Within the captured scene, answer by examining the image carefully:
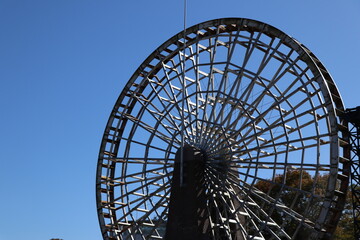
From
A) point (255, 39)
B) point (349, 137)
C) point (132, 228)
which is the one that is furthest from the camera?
point (132, 228)

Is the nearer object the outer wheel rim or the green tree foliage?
the outer wheel rim

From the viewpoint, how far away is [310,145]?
23.3 metres

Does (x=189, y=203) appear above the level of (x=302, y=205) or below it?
below

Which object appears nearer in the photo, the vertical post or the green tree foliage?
the vertical post

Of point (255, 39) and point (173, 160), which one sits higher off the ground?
point (255, 39)

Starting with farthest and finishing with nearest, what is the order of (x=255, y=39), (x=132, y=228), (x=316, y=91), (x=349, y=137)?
1. (x=132, y=228)
2. (x=255, y=39)
3. (x=316, y=91)
4. (x=349, y=137)

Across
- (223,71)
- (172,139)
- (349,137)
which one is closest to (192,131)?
(172,139)

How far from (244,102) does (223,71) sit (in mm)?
2866

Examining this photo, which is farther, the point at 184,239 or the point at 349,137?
the point at 184,239

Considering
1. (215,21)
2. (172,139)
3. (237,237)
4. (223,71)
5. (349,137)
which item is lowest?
(237,237)

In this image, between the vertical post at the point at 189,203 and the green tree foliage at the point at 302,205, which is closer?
the vertical post at the point at 189,203

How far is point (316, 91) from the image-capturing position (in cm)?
2281

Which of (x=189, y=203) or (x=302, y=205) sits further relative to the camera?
(x=302, y=205)

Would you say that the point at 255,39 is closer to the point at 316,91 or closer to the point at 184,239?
the point at 316,91
